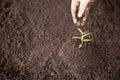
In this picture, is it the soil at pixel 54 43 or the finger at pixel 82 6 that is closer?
the finger at pixel 82 6

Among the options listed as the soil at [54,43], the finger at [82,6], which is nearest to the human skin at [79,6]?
the finger at [82,6]

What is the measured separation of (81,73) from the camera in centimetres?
122

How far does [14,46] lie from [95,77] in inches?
24.1

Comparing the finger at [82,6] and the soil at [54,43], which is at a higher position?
the finger at [82,6]

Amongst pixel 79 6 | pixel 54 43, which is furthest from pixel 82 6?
pixel 54 43

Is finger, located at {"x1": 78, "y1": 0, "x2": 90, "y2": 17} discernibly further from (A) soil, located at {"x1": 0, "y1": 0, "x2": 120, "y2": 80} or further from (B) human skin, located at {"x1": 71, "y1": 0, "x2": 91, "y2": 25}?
(A) soil, located at {"x1": 0, "y1": 0, "x2": 120, "y2": 80}

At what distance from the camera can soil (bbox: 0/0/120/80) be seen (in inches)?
47.9

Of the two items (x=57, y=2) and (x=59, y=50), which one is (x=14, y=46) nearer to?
(x=59, y=50)

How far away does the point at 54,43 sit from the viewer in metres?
1.30

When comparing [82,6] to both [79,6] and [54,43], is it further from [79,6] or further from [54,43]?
[54,43]

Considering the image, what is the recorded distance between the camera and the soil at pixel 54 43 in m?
1.22

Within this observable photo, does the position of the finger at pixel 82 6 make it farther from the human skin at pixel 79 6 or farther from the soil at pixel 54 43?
the soil at pixel 54 43

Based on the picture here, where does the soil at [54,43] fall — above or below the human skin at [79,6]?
below

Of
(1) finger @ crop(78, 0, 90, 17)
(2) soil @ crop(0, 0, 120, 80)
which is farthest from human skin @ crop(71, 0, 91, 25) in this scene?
(2) soil @ crop(0, 0, 120, 80)
